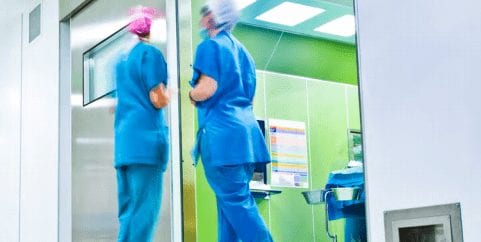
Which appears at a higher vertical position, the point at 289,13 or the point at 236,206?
the point at 289,13

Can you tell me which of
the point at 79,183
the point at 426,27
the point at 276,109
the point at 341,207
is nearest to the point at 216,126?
the point at 276,109

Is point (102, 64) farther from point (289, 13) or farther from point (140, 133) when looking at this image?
point (289, 13)

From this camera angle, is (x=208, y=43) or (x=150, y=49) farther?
(x=150, y=49)

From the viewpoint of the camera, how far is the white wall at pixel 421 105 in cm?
214

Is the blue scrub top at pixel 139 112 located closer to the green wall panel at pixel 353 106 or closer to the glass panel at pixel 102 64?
the glass panel at pixel 102 64

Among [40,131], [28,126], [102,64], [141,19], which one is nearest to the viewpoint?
[141,19]

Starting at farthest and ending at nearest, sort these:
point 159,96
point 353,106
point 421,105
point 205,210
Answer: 1. point 159,96
2. point 205,210
3. point 353,106
4. point 421,105

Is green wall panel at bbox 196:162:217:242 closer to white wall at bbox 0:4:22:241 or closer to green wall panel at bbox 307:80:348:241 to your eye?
green wall panel at bbox 307:80:348:241

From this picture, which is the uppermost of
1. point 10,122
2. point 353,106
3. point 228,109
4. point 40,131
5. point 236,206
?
point 10,122

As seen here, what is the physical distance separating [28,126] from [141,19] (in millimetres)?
1750

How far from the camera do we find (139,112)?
3.90 metres

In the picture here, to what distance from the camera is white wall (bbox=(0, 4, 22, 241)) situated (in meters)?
5.48

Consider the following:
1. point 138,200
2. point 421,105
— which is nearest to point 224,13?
point 138,200

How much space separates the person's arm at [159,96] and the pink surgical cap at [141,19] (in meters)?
0.34
